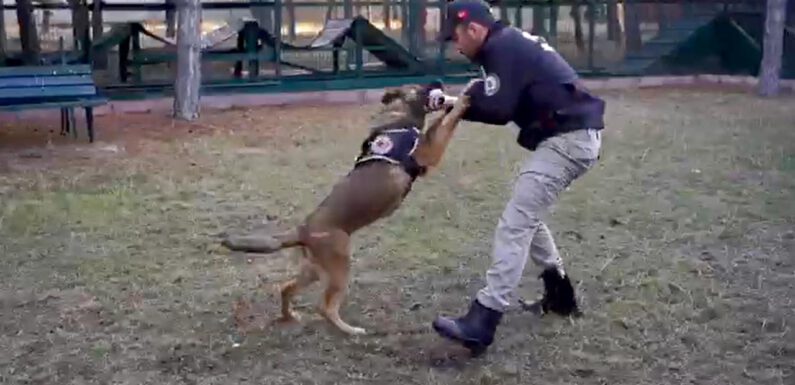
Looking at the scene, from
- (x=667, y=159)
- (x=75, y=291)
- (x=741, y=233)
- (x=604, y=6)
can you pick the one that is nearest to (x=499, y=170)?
(x=667, y=159)

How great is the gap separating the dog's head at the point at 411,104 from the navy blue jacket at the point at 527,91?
583 mm

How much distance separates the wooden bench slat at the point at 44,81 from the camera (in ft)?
36.1

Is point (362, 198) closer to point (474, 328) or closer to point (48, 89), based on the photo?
point (474, 328)

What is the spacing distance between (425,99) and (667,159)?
563cm

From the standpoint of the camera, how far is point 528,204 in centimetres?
488

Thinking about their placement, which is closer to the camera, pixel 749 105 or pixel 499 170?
pixel 499 170

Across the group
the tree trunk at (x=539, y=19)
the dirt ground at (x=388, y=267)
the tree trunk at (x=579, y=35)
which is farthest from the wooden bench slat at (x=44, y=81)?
the tree trunk at (x=579, y=35)

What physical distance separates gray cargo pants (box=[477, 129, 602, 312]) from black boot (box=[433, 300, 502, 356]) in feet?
0.14

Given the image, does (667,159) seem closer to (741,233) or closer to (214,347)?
(741,233)

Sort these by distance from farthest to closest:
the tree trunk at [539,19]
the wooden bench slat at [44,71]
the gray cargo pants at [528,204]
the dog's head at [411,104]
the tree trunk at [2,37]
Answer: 1. the tree trunk at [539,19]
2. the tree trunk at [2,37]
3. the wooden bench slat at [44,71]
4. the dog's head at [411,104]
5. the gray cargo pants at [528,204]

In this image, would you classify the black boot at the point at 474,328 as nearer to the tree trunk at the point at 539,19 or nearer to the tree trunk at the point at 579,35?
the tree trunk at the point at 539,19

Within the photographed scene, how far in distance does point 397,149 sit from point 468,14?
82 cm

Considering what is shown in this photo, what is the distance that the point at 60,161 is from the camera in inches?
406

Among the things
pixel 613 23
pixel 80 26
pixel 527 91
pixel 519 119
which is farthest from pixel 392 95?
pixel 613 23
